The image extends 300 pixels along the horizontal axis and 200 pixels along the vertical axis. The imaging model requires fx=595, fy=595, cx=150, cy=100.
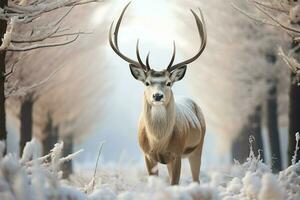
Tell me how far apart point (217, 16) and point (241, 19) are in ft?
4.02

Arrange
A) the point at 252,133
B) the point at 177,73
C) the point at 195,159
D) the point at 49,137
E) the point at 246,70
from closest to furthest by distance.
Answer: the point at 177,73, the point at 195,159, the point at 49,137, the point at 246,70, the point at 252,133

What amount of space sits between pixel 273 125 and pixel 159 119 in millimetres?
12555

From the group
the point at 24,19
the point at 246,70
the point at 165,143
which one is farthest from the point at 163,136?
the point at 246,70

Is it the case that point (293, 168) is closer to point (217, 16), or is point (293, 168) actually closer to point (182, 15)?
point (217, 16)

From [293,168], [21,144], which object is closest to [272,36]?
[21,144]

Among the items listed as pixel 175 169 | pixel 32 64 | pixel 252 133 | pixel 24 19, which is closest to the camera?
pixel 24 19

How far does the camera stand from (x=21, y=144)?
1540 centimetres

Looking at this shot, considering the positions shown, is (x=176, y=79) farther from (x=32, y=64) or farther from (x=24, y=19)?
(x=32, y=64)

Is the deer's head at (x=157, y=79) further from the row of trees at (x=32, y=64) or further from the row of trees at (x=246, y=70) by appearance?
the row of trees at (x=246, y=70)

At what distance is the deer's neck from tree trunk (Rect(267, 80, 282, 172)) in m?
11.2

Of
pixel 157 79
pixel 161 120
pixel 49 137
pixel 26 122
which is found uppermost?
pixel 157 79

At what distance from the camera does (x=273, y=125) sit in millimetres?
19203

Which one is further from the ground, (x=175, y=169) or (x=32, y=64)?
(x=32, y=64)

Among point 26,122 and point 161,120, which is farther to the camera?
point 26,122
